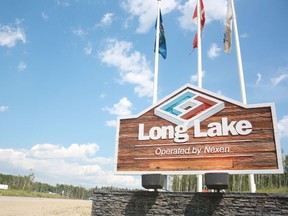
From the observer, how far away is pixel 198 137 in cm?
814

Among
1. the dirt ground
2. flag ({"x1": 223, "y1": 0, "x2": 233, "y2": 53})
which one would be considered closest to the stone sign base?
flag ({"x1": 223, "y1": 0, "x2": 233, "y2": 53})

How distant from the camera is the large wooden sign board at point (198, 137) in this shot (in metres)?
7.42

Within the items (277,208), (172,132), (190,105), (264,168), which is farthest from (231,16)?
(277,208)

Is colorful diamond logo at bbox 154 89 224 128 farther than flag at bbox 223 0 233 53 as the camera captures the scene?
No

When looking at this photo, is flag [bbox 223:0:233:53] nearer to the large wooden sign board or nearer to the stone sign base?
the large wooden sign board

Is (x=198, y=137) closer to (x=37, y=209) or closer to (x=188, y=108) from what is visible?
(x=188, y=108)

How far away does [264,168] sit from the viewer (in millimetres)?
7145

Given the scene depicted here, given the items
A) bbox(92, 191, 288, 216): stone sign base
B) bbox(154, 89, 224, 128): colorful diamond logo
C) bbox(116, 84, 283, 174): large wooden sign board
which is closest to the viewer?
bbox(92, 191, 288, 216): stone sign base

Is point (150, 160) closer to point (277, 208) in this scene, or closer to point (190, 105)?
point (190, 105)

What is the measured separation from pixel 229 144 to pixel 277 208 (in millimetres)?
1958

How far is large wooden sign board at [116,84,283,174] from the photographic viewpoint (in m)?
7.42

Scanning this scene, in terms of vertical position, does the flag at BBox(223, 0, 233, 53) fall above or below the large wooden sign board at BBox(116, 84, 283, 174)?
above

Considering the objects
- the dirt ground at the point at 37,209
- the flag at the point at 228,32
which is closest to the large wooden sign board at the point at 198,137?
the flag at the point at 228,32

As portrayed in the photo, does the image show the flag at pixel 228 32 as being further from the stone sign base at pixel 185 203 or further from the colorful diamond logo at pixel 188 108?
the stone sign base at pixel 185 203
